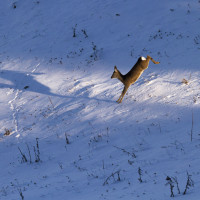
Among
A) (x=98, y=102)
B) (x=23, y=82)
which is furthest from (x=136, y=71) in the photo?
(x=23, y=82)

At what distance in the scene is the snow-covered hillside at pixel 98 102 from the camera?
6.85 meters

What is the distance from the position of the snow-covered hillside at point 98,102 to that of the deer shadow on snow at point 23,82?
2.1 inches

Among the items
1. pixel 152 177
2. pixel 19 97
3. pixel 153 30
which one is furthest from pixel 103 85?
pixel 152 177

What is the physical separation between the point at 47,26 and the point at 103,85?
25.2 ft

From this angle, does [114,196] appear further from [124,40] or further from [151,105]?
[124,40]

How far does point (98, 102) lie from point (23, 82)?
448 centimetres

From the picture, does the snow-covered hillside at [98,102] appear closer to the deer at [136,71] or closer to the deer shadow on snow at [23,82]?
the deer shadow on snow at [23,82]

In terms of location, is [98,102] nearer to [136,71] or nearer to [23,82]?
[136,71]

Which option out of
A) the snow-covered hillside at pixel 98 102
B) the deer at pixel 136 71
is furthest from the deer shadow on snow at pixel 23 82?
the deer at pixel 136 71

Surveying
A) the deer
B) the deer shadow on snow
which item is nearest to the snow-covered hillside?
the deer shadow on snow

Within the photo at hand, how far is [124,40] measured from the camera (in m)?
14.9

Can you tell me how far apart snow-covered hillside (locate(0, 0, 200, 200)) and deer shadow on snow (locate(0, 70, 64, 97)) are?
0.05 m

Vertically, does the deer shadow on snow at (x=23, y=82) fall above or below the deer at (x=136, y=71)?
above

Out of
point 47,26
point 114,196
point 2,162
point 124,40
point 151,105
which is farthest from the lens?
point 47,26
